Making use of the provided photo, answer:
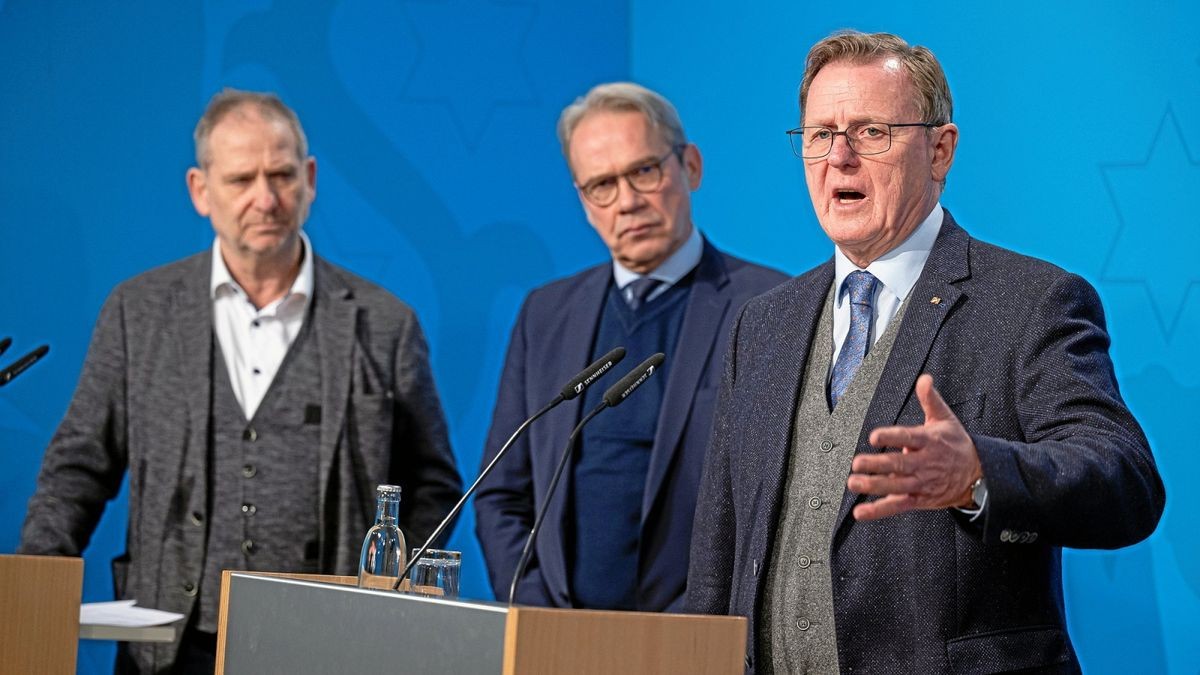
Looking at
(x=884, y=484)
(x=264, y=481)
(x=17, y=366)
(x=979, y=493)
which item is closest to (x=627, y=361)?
(x=264, y=481)

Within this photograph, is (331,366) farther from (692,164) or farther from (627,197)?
(692,164)

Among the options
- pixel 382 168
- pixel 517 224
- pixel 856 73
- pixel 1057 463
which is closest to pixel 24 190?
pixel 382 168

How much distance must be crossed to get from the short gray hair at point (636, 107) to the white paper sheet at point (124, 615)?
58.2 inches

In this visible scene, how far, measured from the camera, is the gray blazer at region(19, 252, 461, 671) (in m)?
3.54

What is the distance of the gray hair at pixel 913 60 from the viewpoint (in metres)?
2.45

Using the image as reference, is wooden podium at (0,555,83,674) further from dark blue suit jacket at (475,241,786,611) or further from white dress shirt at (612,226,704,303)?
white dress shirt at (612,226,704,303)

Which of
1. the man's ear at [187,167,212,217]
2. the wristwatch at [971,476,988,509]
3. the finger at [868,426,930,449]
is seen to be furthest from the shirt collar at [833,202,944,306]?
the man's ear at [187,167,212,217]

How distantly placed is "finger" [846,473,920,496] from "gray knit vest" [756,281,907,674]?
1.56 feet

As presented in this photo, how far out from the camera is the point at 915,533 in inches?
84.8

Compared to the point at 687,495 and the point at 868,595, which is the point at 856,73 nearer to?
the point at 868,595

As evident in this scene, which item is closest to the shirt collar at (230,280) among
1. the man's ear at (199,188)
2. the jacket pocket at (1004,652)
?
the man's ear at (199,188)

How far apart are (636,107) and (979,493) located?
6.30 ft

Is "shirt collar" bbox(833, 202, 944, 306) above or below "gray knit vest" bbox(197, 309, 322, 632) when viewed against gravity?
above

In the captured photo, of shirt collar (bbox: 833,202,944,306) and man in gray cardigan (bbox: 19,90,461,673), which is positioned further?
man in gray cardigan (bbox: 19,90,461,673)
